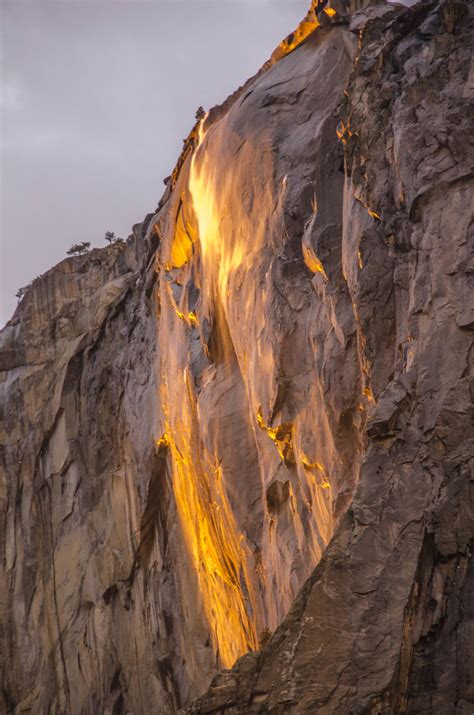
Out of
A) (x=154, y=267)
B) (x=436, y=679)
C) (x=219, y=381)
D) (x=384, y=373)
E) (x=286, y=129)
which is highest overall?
(x=154, y=267)

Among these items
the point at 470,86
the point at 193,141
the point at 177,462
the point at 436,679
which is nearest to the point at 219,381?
the point at 177,462

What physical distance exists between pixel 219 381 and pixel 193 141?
599 cm

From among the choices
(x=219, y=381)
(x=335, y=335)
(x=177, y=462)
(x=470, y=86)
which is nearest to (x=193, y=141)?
(x=219, y=381)

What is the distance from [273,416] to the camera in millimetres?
13023

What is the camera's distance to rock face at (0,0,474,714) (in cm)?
789

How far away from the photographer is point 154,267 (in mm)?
22391

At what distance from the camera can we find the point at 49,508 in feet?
86.7

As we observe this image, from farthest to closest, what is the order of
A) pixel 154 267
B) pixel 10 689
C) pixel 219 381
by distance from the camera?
pixel 10 689
pixel 154 267
pixel 219 381

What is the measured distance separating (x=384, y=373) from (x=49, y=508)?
18849 millimetres

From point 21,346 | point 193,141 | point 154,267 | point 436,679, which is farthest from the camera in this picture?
point 21,346

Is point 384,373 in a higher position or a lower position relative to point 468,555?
higher

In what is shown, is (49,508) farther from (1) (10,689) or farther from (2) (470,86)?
(2) (470,86)

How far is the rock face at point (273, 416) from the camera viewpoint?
789cm

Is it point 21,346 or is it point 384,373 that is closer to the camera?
point 384,373
